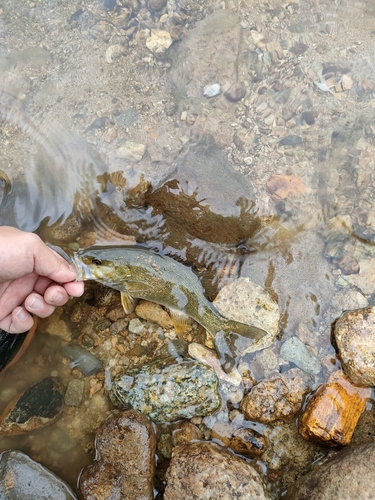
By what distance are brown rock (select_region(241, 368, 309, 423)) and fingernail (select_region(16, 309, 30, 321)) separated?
2458 millimetres

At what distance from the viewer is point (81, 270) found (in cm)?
408

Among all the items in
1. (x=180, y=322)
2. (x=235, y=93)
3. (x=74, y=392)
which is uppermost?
(x=235, y=93)

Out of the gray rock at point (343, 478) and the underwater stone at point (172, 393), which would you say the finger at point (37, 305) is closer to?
the underwater stone at point (172, 393)

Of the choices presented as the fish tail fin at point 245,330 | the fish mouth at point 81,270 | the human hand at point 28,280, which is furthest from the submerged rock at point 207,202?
the human hand at point 28,280

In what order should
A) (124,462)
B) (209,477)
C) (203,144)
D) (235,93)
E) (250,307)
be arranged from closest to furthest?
(209,477) < (124,462) < (250,307) < (203,144) < (235,93)

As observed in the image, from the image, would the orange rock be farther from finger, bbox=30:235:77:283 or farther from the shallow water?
finger, bbox=30:235:77:283

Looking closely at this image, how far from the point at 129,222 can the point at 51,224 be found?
931mm

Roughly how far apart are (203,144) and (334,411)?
3.33 metres

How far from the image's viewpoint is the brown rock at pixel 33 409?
4078 millimetres

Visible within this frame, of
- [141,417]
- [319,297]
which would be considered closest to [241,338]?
[319,297]

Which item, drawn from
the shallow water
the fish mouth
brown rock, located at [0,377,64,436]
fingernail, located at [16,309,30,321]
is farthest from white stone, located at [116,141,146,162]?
brown rock, located at [0,377,64,436]

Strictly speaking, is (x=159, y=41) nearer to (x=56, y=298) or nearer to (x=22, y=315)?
(x=56, y=298)

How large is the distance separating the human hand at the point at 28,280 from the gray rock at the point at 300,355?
2.32 meters

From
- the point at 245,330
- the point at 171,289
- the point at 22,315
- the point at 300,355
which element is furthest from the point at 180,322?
the point at 22,315
